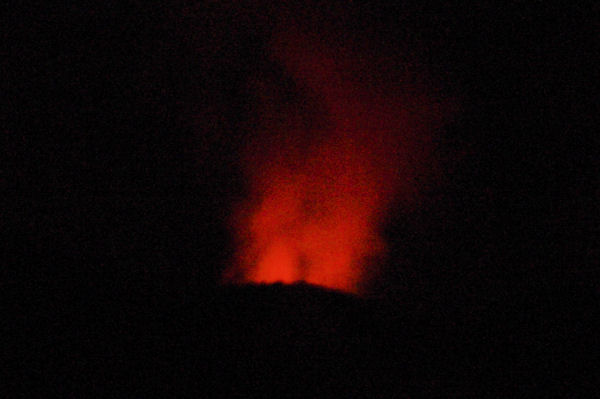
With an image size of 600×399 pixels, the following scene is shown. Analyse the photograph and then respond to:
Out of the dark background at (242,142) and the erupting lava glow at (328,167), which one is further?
the erupting lava glow at (328,167)

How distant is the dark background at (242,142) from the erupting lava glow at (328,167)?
21 cm

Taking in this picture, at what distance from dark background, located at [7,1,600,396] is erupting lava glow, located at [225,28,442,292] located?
208 mm

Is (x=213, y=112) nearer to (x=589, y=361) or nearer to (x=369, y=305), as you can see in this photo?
(x=369, y=305)

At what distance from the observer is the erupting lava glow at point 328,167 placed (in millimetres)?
4871

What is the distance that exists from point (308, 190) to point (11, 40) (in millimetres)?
3125

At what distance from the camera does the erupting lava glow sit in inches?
192

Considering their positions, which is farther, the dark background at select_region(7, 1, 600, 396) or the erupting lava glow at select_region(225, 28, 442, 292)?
the erupting lava glow at select_region(225, 28, 442, 292)

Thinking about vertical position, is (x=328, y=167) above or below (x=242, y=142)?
below

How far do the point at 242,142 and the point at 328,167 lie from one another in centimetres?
88

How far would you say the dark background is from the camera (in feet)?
15.2

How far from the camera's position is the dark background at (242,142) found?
463 cm

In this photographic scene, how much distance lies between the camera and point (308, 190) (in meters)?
4.96

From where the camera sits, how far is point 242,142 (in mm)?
4938

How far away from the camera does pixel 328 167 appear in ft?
16.3
